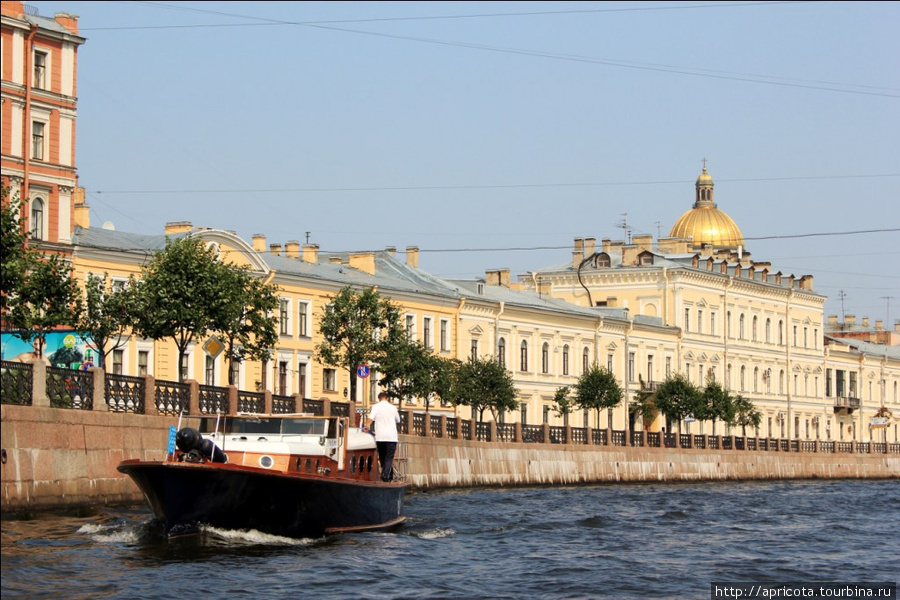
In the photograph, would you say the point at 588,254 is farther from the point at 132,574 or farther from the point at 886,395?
the point at 132,574

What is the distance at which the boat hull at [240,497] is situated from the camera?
22.7 metres

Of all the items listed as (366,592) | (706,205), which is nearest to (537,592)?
A: (366,592)

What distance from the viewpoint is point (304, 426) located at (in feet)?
82.3

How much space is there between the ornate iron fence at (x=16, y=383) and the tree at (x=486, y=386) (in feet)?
97.8

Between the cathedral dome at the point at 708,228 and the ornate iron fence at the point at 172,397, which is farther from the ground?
the cathedral dome at the point at 708,228

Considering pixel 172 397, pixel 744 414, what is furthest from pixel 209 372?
pixel 744 414

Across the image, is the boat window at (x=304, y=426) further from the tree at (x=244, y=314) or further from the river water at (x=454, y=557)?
the tree at (x=244, y=314)

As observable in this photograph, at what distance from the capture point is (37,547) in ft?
71.6

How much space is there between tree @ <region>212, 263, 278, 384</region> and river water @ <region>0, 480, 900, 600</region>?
7132mm

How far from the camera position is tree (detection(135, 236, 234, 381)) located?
3850cm

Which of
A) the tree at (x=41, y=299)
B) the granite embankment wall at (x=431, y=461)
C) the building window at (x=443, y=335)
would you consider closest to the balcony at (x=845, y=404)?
the granite embankment wall at (x=431, y=461)

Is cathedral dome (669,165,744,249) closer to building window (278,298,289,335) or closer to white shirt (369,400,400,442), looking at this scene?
building window (278,298,289,335)

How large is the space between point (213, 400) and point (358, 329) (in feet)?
47.7

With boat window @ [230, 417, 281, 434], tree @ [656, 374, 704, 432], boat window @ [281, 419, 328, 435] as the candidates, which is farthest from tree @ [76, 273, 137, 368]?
tree @ [656, 374, 704, 432]
